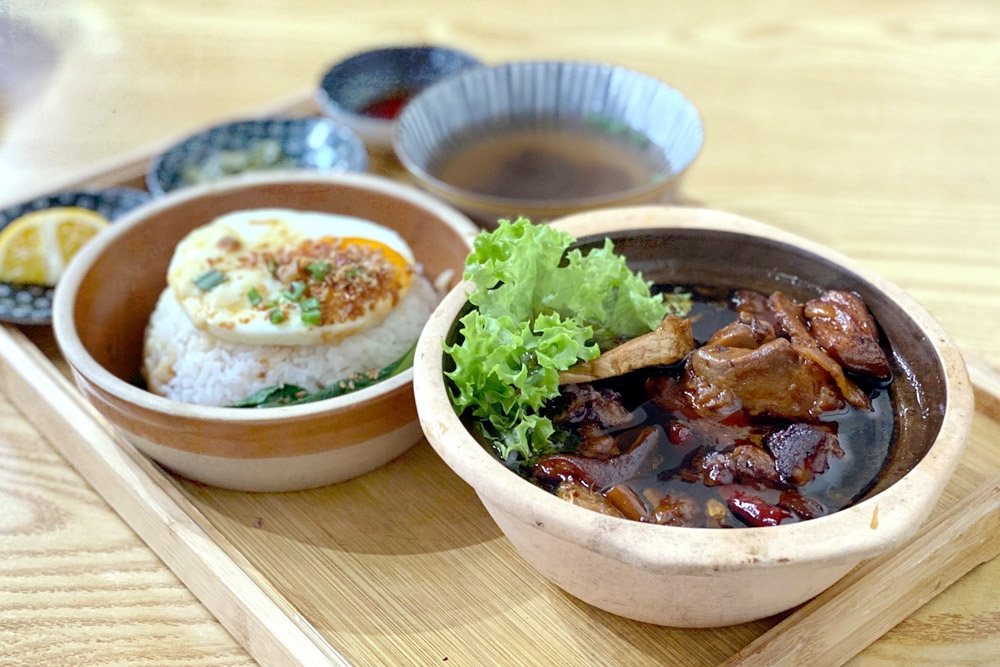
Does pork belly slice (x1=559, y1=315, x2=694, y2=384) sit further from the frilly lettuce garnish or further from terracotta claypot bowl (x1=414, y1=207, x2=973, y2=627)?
terracotta claypot bowl (x1=414, y1=207, x2=973, y2=627)

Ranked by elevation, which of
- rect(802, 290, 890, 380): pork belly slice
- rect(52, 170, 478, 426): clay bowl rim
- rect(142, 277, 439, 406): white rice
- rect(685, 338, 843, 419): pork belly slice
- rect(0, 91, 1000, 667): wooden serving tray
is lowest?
rect(0, 91, 1000, 667): wooden serving tray

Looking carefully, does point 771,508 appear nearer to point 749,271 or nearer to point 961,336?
point 749,271

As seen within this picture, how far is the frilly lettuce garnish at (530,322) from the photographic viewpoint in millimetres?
1662

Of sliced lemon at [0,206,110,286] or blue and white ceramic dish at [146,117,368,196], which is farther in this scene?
blue and white ceramic dish at [146,117,368,196]

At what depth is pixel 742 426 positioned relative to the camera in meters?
1.71

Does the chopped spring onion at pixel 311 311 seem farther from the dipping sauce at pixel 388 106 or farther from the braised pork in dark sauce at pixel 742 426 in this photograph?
the dipping sauce at pixel 388 106

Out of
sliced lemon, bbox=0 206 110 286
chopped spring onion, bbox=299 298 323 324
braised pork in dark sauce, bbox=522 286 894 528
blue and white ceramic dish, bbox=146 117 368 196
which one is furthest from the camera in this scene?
blue and white ceramic dish, bbox=146 117 368 196

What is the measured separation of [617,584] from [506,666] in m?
0.31

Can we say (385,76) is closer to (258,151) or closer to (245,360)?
(258,151)

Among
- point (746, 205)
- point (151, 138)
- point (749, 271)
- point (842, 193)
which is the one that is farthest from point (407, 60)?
point (749, 271)

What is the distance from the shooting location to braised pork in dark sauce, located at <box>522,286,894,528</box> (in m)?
1.56

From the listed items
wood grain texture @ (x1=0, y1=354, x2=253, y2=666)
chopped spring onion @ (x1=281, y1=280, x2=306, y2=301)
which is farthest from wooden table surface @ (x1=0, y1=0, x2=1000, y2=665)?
chopped spring onion @ (x1=281, y1=280, x2=306, y2=301)

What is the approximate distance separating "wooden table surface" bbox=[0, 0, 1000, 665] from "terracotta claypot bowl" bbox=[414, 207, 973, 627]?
443 millimetres

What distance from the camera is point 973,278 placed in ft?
8.80
